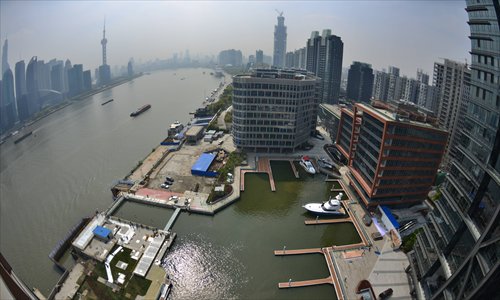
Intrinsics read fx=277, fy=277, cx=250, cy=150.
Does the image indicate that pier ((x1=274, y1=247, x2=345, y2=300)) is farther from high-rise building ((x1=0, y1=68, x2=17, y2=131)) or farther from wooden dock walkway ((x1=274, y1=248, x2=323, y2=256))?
high-rise building ((x1=0, y1=68, x2=17, y2=131))

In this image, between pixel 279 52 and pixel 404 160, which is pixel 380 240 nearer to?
pixel 404 160

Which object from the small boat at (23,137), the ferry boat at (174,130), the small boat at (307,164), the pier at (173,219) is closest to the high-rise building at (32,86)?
the small boat at (23,137)

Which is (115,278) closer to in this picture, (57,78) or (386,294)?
(386,294)

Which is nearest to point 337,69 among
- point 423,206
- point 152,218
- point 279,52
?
point 423,206

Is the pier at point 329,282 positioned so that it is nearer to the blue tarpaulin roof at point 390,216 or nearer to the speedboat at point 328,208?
the speedboat at point 328,208

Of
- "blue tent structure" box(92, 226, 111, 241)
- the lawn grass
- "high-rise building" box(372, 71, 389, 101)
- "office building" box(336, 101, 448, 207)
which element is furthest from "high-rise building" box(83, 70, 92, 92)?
"office building" box(336, 101, 448, 207)
